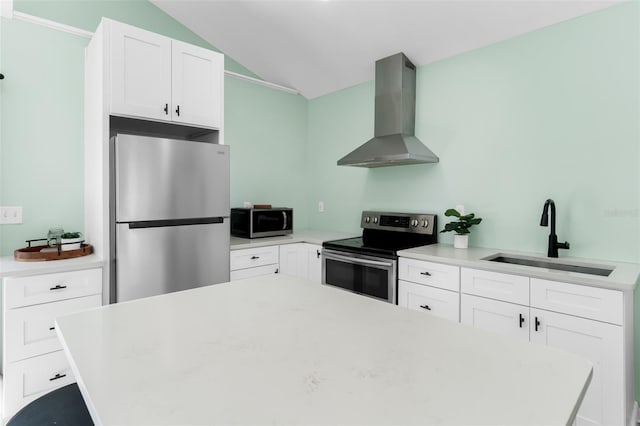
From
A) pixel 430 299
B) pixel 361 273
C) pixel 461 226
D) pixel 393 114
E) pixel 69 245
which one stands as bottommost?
pixel 430 299

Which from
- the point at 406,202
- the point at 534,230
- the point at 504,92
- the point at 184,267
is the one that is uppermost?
the point at 504,92

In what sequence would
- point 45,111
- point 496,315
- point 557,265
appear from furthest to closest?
point 45,111
point 557,265
point 496,315

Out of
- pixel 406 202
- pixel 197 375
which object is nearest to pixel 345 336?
pixel 197 375

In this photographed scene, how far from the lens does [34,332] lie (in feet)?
6.04

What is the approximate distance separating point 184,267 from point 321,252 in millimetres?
1085

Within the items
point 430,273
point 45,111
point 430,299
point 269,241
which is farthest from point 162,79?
point 430,299

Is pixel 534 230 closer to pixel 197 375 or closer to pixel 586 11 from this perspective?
pixel 586 11

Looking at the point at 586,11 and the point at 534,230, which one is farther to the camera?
the point at 534,230

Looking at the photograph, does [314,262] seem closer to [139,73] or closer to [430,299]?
[430,299]

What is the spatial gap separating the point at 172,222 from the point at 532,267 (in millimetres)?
2183

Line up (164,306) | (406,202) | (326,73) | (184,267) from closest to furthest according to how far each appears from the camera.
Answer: (164,306) → (184,267) → (406,202) → (326,73)

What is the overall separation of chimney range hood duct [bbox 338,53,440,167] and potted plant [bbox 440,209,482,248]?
0.51 m

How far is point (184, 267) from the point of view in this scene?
7.46ft

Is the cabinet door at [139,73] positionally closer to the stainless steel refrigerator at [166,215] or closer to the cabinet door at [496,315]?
the stainless steel refrigerator at [166,215]
